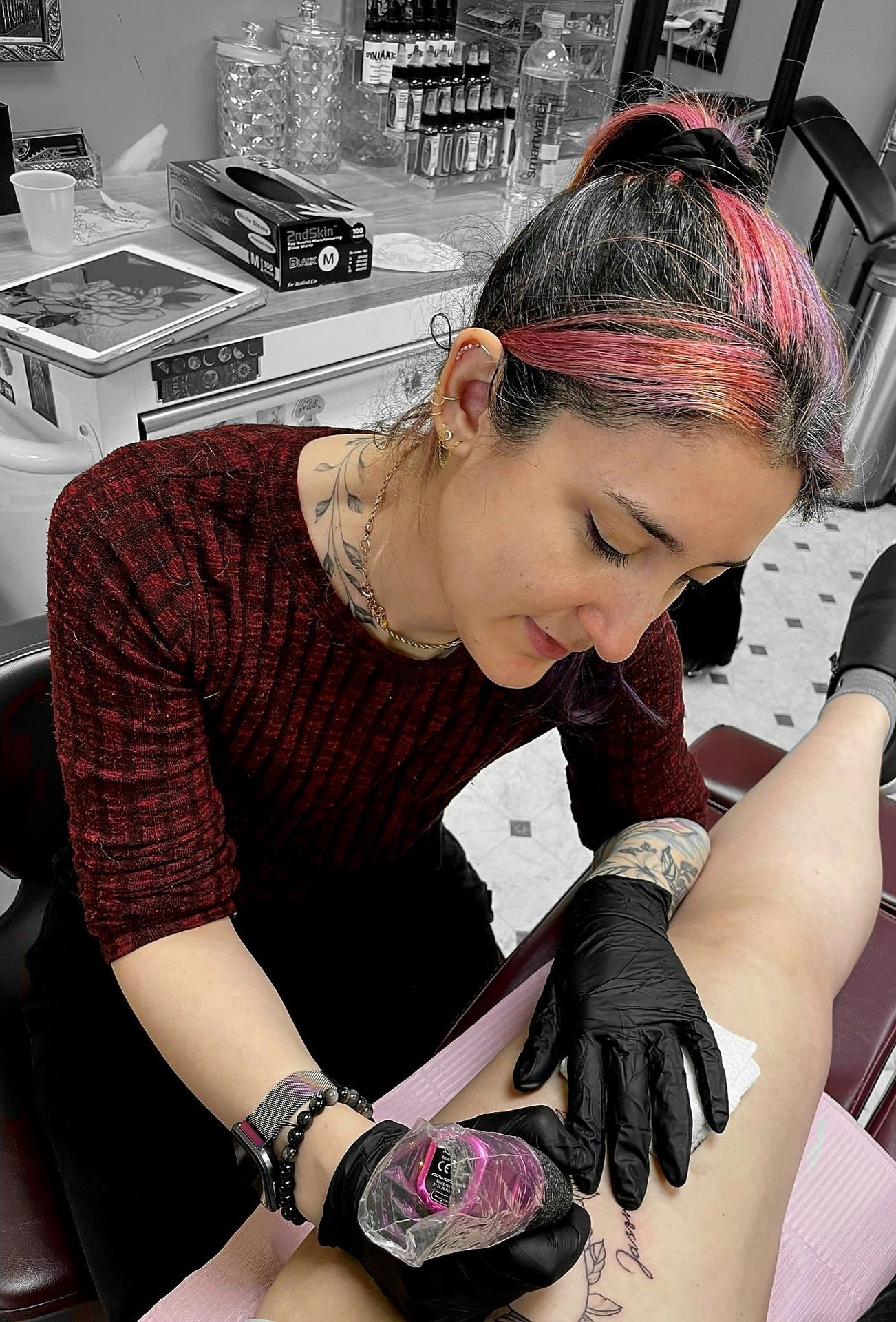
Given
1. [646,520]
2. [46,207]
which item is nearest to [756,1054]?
[646,520]

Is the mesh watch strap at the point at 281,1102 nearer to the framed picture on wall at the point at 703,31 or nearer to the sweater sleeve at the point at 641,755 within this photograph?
the sweater sleeve at the point at 641,755

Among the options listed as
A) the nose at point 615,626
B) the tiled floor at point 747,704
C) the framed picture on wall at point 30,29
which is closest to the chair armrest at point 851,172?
the tiled floor at point 747,704

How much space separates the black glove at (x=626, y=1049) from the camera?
2.93 feet

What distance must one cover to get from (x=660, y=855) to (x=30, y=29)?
2182 mm

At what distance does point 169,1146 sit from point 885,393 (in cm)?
352

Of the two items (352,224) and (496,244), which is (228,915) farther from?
(352,224)

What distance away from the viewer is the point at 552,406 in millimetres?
798

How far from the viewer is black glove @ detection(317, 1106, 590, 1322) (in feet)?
2.40

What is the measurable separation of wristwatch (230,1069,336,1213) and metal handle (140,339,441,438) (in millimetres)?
1387

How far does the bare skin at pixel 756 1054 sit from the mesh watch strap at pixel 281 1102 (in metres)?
0.10

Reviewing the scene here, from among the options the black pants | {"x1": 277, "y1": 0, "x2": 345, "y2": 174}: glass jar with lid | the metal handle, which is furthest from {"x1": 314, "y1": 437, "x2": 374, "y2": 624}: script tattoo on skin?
{"x1": 277, "y1": 0, "x2": 345, "y2": 174}: glass jar with lid

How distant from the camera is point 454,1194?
0.70 m

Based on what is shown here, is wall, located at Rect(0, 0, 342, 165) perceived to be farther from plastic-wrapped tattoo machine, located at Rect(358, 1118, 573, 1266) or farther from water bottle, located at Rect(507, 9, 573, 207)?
plastic-wrapped tattoo machine, located at Rect(358, 1118, 573, 1266)

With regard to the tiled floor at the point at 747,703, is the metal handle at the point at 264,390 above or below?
above
